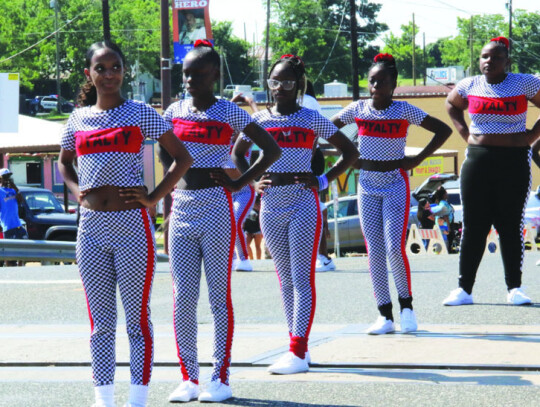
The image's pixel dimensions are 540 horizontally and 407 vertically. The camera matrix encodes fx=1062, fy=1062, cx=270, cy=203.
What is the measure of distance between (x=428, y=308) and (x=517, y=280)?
2.61 ft

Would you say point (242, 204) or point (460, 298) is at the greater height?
point (242, 204)

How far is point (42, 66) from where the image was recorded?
99.6 metres

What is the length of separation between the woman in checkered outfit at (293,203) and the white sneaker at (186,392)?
0.81m

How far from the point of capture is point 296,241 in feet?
21.3

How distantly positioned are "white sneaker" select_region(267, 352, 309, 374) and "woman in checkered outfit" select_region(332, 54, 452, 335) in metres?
1.39

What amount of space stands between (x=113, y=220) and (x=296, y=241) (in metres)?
1.65

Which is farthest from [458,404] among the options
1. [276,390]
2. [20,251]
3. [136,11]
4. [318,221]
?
[136,11]

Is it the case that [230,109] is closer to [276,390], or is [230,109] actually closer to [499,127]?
[276,390]

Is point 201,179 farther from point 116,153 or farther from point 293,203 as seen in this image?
point 293,203

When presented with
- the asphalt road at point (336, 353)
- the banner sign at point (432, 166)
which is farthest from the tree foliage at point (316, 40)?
the asphalt road at point (336, 353)

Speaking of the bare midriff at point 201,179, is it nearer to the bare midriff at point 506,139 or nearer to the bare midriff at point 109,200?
the bare midriff at point 109,200

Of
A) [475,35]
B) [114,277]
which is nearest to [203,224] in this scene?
[114,277]

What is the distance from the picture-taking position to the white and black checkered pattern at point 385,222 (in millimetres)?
7676

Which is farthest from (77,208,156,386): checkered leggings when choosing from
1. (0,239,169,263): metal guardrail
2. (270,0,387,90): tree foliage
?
(270,0,387,90): tree foliage
